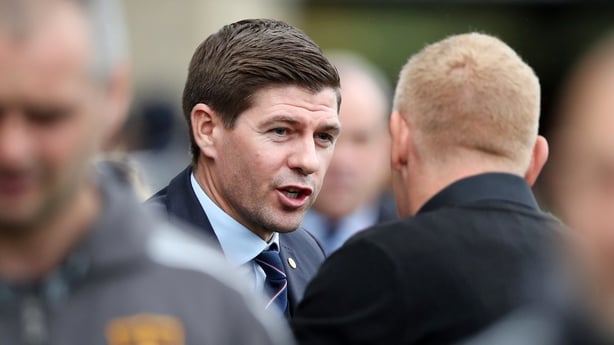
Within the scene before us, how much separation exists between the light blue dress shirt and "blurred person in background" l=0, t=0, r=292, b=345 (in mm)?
1857

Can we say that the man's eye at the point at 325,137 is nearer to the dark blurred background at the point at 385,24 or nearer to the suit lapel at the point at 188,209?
the suit lapel at the point at 188,209

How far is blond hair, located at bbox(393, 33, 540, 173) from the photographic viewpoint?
4574 millimetres

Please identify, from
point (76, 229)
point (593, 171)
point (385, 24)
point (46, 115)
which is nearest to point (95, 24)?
point (46, 115)

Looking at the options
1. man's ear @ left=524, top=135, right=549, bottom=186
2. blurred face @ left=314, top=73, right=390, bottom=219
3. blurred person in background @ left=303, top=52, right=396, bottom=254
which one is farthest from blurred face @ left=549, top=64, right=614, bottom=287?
blurred face @ left=314, top=73, right=390, bottom=219

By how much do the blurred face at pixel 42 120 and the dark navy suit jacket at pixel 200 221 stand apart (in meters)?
2.04

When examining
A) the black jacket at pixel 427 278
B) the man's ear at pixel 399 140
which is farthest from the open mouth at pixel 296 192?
the black jacket at pixel 427 278

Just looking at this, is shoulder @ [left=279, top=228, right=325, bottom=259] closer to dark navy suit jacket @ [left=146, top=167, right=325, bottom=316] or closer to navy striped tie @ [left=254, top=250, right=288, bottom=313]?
dark navy suit jacket @ [left=146, top=167, right=325, bottom=316]

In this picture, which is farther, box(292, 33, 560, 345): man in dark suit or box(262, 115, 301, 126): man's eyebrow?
box(262, 115, 301, 126): man's eyebrow

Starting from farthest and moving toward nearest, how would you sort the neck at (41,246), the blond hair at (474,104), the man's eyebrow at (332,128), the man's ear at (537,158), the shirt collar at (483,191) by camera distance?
the man's eyebrow at (332,128) → the man's ear at (537,158) → the blond hair at (474,104) → the shirt collar at (483,191) → the neck at (41,246)

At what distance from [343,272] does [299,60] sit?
3.51 feet

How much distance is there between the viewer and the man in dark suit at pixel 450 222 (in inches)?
161

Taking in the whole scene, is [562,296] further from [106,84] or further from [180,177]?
[180,177]

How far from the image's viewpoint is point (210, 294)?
3.00m

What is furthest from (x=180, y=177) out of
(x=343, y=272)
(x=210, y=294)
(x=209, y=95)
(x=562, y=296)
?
(x=562, y=296)
